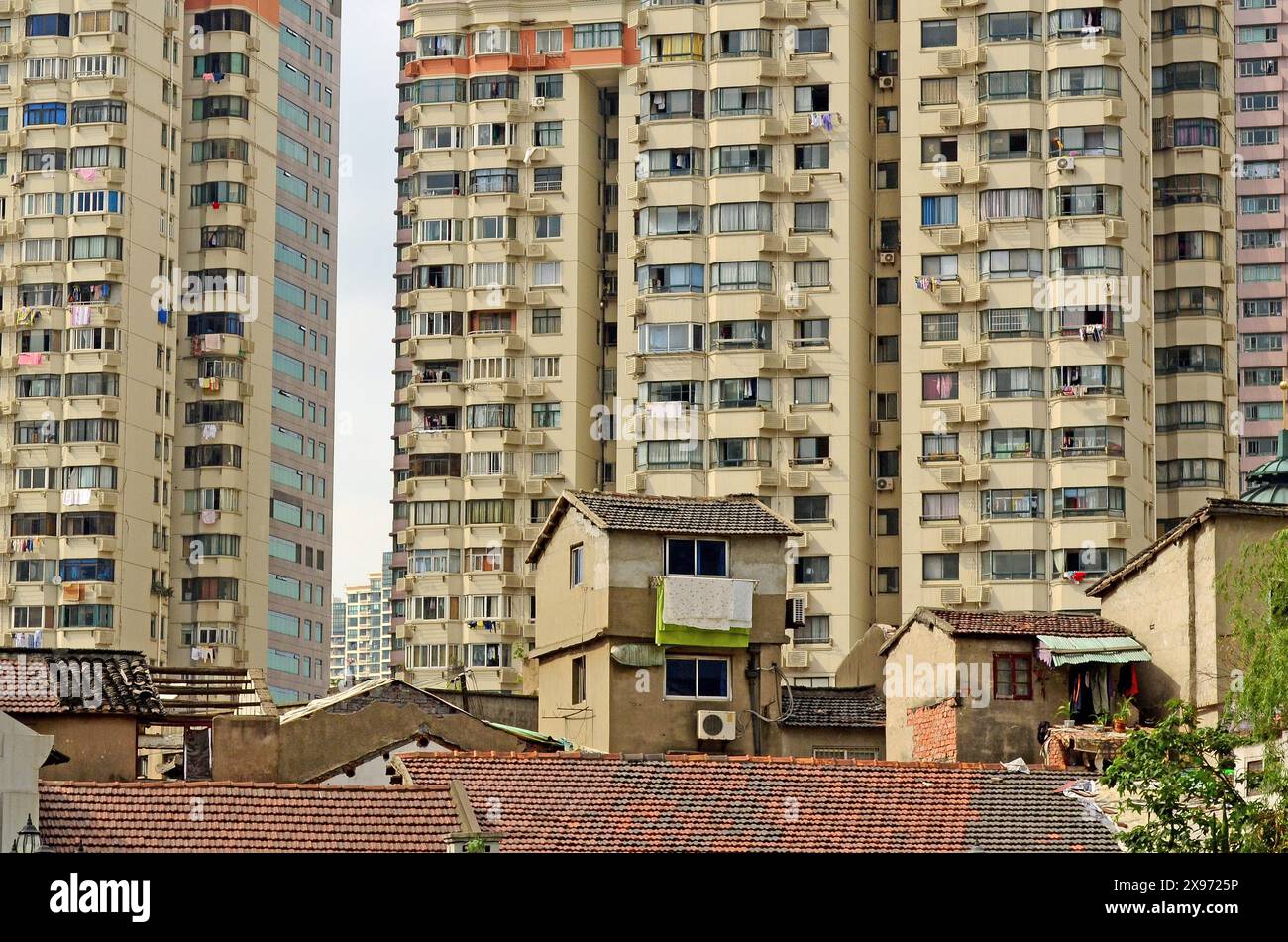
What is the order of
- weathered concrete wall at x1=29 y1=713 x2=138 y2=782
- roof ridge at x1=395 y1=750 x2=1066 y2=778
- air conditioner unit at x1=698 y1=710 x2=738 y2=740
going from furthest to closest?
air conditioner unit at x1=698 y1=710 x2=738 y2=740
weathered concrete wall at x1=29 y1=713 x2=138 y2=782
roof ridge at x1=395 y1=750 x2=1066 y2=778

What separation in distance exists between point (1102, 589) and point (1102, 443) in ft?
113

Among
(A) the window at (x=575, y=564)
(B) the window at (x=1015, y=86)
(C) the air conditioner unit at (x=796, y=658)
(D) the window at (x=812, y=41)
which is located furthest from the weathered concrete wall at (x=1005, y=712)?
(D) the window at (x=812, y=41)

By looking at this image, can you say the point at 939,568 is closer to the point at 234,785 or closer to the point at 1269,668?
the point at 234,785

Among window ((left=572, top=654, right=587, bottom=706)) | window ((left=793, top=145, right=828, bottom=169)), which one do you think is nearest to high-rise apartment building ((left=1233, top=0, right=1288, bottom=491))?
window ((left=793, top=145, right=828, bottom=169))

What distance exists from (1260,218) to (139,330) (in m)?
64.6

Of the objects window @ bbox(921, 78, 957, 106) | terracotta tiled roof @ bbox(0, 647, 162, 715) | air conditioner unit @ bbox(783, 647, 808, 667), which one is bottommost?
air conditioner unit @ bbox(783, 647, 808, 667)

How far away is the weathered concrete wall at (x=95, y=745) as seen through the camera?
1603 inches

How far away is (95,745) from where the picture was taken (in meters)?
41.1

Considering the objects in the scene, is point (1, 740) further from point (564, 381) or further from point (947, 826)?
point (564, 381)

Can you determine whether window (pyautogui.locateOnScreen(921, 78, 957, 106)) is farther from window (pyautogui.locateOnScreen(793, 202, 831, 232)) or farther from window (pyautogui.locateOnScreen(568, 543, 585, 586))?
window (pyautogui.locateOnScreen(568, 543, 585, 586))

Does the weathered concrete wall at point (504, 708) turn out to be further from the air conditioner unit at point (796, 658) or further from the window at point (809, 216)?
the window at point (809, 216)

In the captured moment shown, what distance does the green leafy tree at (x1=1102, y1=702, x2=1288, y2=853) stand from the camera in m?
26.6

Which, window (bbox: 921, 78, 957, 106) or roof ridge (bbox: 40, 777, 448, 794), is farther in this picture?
window (bbox: 921, 78, 957, 106)

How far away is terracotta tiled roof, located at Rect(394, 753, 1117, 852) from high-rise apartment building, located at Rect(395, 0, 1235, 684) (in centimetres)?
4582
